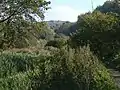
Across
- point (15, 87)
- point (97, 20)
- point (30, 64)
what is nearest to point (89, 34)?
point (97, 20)

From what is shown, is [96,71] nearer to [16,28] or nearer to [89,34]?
[89,34]

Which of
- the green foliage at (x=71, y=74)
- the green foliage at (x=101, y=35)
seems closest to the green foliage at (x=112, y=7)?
the green foliage at (x=101, y=35)

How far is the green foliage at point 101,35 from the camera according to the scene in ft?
86.3

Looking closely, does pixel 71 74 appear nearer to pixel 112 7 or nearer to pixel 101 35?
pixel 101 35

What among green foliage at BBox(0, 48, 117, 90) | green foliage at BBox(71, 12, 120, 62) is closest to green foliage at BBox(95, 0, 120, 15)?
green foliage at BBox(71, 12, 120, 62)

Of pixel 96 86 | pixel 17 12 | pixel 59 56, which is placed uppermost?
pixel 17 12

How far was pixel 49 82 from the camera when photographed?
1411 cm

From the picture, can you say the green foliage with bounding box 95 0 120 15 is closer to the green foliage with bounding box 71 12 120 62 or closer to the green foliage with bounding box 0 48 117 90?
the green foliage with bounding box 71 12 120 62

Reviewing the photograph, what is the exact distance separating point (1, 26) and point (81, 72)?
18.5 m

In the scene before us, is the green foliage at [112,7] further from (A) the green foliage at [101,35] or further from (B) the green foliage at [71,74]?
(B) the green foliage at [71,74]

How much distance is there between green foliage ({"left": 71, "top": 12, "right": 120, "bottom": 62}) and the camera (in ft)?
86.3

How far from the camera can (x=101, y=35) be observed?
2681cm

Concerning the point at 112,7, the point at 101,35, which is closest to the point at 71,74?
the point at 101,35

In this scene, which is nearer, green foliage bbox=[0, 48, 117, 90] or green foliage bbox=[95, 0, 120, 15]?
green foliage bbox=[0, 48, 117, 90]
